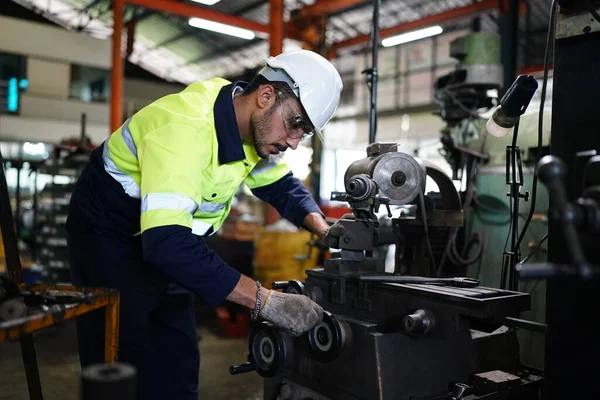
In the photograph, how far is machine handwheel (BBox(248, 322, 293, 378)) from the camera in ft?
4.94

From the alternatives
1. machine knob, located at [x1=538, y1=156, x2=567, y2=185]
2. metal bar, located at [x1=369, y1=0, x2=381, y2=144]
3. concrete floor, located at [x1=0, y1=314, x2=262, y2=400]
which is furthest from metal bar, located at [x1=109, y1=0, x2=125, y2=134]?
machine knob, located at [x1=538, y1=156, x2=567, y2=185]

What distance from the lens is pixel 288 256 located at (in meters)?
4.73

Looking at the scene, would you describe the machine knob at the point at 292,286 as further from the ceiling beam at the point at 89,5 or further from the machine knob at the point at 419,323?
the ceiling beam at the point at 89,5

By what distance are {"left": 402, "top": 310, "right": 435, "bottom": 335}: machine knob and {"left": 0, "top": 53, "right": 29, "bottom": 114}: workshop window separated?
34.5 ft

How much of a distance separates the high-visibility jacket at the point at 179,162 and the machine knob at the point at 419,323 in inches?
23.0

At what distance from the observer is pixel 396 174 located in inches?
61.5

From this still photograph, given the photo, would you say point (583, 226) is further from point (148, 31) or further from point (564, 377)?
point (148, 31)

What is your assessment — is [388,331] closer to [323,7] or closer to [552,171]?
[552,171]

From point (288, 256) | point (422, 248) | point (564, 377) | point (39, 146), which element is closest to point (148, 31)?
point (39, 146)

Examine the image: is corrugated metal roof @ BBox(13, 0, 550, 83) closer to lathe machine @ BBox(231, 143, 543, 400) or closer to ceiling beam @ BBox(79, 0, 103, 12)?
ceiling beam @ BBox(79, 0, 103, 12)

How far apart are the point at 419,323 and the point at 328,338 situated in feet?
0.82

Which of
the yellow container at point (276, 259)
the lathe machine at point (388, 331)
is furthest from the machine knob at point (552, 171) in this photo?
the yellow container at point (276, 259)

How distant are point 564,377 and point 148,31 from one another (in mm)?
11596

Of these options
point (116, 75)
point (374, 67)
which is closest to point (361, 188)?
point (374, 67)
